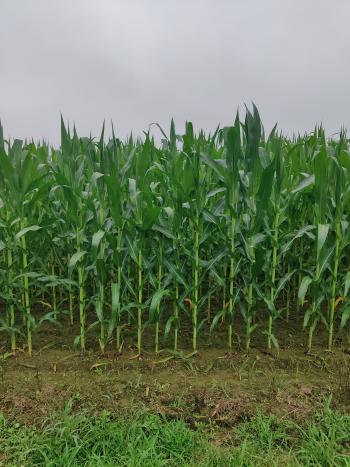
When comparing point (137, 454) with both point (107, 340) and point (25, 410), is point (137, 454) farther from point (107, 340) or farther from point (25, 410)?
point (107, 340)

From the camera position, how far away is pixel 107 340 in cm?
400

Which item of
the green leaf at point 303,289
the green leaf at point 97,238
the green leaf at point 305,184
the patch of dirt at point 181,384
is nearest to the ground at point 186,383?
the patch of dirt at point 181,384

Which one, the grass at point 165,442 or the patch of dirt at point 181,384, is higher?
the patch of dirt at point 181,384

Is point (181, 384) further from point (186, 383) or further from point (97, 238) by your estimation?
point (97, 238)

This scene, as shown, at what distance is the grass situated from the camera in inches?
105

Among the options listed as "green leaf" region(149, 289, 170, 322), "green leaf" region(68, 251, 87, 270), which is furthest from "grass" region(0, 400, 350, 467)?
"green leaf" region(68, 251, 87, 270)

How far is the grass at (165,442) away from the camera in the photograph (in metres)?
2.68

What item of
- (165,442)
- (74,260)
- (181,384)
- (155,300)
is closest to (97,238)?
(74,260)

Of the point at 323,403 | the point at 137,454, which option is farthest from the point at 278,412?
the point at 137,454

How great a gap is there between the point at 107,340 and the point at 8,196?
1.57m

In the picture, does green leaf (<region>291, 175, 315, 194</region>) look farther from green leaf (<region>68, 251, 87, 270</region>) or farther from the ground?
green leaf (<region>68, 251, 87, 270</region>)

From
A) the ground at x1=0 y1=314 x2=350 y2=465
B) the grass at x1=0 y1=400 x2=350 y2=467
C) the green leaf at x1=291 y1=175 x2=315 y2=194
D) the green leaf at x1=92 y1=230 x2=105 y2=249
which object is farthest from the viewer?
the green leaf at x1=291 y1=175 x2=315 y2=194

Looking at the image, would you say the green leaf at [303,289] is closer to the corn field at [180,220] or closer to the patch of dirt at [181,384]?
the corn field at [180,220]

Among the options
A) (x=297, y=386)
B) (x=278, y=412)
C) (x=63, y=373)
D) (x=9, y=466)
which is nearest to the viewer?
(x=9, y=466)
